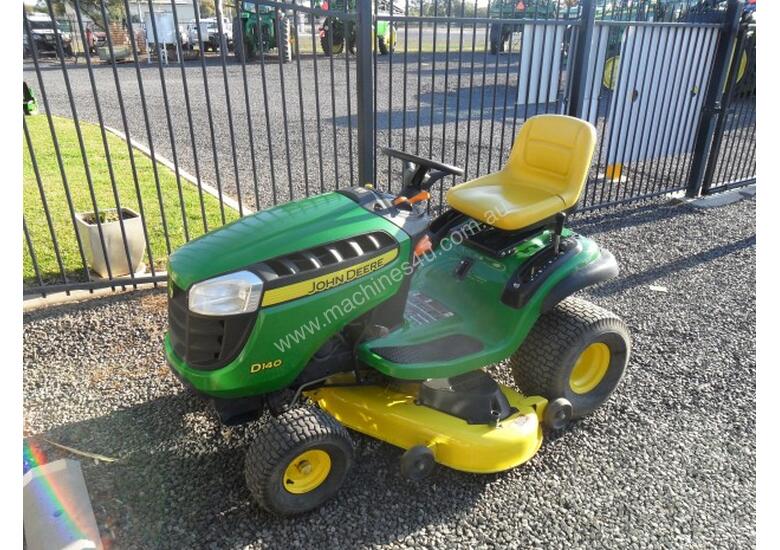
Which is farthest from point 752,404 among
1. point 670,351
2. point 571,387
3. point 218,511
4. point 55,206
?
point 55,206

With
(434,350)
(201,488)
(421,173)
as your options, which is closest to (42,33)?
(421,173)

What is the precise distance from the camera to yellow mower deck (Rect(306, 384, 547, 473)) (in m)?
2.33

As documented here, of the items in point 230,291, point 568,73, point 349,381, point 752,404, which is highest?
point 568,73

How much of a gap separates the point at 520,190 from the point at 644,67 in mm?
3619

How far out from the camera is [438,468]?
252 cm

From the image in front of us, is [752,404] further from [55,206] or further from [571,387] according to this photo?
[55,206]

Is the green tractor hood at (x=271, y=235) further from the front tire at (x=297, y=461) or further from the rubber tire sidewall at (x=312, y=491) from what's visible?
the rubber tire sidewall at (x=312, y=491)

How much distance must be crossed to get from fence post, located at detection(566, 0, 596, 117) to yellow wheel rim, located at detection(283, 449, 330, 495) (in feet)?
13.9

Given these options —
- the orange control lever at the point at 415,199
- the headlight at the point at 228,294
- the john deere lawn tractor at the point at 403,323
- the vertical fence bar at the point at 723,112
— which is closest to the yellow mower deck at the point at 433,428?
the john deere lawn tractor at the point at 403,323

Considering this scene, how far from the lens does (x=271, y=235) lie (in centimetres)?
217

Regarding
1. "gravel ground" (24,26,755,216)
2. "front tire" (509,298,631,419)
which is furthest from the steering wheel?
"gravel ground" (24,26,755,216)

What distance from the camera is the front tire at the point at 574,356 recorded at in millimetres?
2686

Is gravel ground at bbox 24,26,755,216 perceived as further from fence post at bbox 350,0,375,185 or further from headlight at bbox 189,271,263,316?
headlight at bbox 189,271,263,316

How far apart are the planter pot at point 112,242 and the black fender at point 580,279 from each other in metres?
2.78
